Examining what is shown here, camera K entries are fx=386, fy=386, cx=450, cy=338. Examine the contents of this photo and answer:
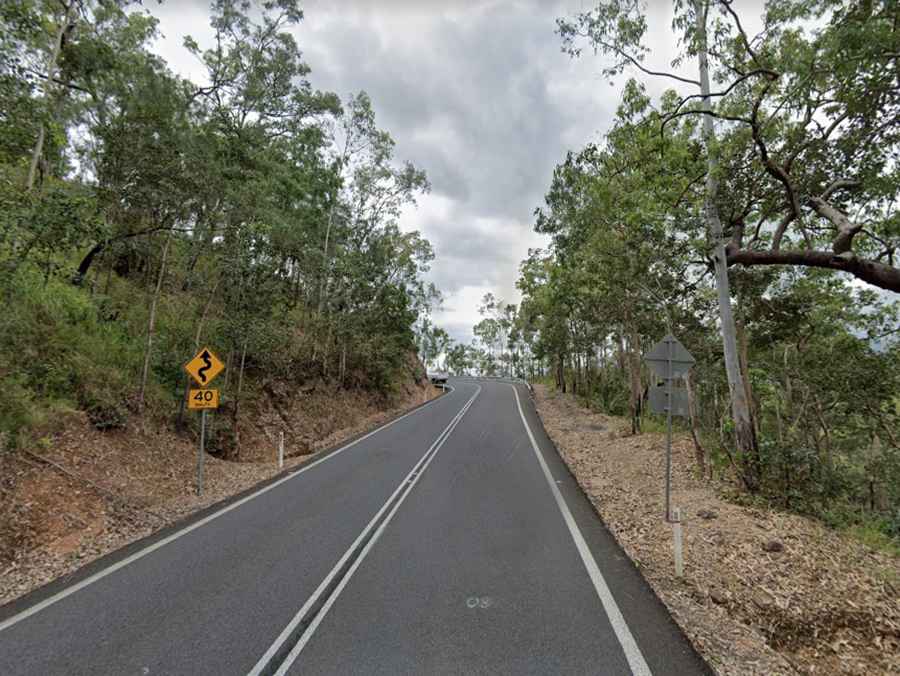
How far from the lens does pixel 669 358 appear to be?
575cm

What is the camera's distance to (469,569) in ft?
14.9

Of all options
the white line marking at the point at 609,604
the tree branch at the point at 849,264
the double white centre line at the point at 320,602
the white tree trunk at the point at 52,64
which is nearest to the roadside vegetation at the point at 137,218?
the white tree trunk at the point at 52,64

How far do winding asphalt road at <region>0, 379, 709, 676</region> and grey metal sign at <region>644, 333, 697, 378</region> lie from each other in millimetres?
2545

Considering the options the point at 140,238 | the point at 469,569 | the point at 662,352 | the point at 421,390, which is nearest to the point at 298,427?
the point at 140,238

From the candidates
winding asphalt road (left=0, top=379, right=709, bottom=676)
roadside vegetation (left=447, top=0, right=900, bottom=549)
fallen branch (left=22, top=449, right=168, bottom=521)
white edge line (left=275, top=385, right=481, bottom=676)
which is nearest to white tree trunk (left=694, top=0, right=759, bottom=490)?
roadside vegetation (left=447, top=0, right=900, bottom=549)

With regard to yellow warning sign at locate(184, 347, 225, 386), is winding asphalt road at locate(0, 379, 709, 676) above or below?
below

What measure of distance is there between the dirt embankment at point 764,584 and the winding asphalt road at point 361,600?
1.10ft

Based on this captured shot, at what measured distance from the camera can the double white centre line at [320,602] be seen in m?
3.12

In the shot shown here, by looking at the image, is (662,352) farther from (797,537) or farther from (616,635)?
(616,635)

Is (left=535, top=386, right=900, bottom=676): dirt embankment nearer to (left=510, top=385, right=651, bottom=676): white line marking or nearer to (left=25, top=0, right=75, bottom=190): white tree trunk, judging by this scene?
(left=510, top=385, right=651, bottom=676): white line marking

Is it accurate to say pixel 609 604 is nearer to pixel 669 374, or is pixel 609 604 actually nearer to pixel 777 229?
pixel 669 374

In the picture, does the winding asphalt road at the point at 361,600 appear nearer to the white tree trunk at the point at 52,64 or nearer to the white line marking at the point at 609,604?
the white line marking at the point at 609,604

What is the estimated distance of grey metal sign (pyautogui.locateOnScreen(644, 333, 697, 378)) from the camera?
223 inches

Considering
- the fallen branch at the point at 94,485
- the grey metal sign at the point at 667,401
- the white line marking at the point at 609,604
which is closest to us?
the white line marking at the point at 609,604
